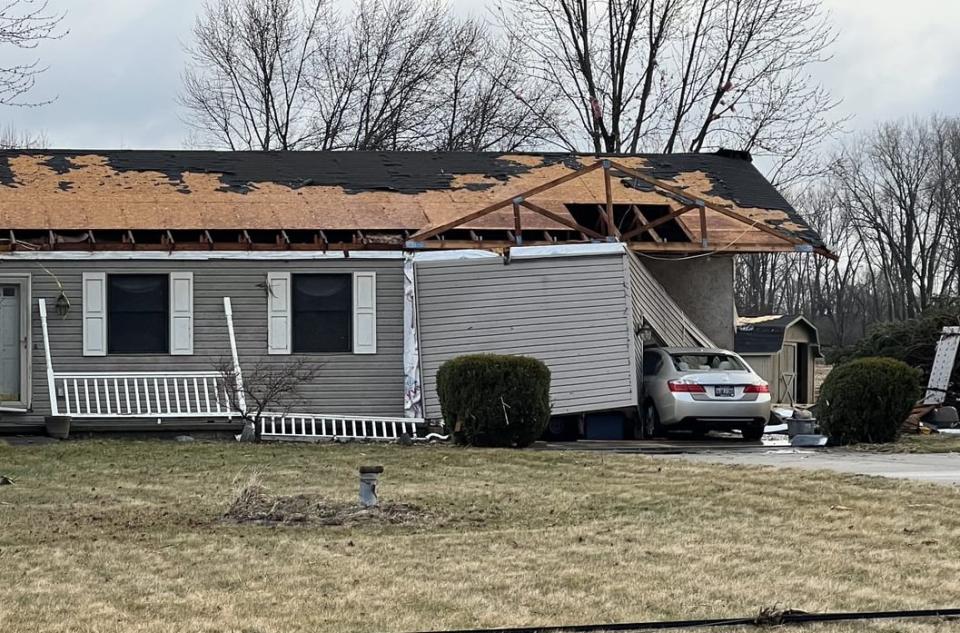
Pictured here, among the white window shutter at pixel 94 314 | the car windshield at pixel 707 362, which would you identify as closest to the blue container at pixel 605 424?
the car windshield at pixel 707 362

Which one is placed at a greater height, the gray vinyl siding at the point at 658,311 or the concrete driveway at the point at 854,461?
the gray vinyl siding at the point at 658,311

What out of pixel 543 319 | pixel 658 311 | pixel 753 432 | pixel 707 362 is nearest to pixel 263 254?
pixel 543 319

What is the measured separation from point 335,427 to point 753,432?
6.26 metres

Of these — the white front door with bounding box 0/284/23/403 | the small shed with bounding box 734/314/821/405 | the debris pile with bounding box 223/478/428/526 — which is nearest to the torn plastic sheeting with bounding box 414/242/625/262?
the white front door with bounding box 0/284/23/403

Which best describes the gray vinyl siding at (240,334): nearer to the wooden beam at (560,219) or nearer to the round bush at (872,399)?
the wooden beam at (560,219)

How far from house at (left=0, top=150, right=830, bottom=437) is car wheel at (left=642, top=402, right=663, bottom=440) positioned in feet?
1.73

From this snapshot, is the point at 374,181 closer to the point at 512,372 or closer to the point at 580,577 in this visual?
the point at 512,372

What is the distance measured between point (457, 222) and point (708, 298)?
18.0ft

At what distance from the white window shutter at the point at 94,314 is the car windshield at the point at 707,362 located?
8.59 metres

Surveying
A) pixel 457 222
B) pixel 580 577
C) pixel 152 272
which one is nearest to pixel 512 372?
pixel 457 222

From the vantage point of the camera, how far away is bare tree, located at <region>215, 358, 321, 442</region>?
19703mm

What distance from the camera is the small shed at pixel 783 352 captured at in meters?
43.1

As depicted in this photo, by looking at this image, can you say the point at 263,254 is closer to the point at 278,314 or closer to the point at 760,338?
the point at 278,314

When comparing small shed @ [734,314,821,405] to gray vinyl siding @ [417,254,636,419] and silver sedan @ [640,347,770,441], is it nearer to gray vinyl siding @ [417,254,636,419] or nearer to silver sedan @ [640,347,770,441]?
silver sedan @ [640,347,770,441]
